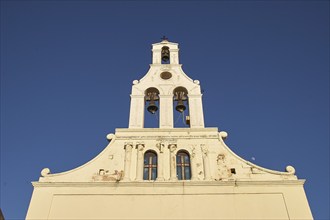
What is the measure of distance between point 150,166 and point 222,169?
316 cm

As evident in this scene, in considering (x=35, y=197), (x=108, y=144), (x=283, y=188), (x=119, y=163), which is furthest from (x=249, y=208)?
(x=35, y=197)

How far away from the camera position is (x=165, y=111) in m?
18.1

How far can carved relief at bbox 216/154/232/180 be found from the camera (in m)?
15.3

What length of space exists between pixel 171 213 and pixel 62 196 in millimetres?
4558

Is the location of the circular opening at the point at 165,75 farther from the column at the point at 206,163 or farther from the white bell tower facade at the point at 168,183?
the column at the point at 206,163

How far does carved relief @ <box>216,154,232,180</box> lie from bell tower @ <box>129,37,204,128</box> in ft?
6.79

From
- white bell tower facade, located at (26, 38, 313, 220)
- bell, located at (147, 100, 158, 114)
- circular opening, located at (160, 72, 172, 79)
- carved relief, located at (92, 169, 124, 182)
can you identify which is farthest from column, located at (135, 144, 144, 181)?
circular opening, located at (160, 72, 172, 79)

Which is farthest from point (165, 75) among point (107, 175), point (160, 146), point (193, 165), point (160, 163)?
point (107, 175)

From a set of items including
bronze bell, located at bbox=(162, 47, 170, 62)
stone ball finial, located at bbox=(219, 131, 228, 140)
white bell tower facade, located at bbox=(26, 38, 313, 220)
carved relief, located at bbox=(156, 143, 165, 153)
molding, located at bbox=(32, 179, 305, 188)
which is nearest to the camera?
white bell tower facade, located at bbox=(26, 38, 313, 220)

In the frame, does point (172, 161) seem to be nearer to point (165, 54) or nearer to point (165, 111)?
point (165, 111)

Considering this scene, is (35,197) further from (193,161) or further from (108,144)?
(193,161)

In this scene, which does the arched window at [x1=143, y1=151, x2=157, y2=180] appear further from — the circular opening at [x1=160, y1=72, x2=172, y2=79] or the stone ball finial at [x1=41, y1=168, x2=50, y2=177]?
the circular opening at [x1=160, y1=72, x2=172, y2=79]

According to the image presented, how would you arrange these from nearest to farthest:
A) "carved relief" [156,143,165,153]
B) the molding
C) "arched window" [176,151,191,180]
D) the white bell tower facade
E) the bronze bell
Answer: the white bell tower facade
the molding
"arched window" [176,151,191,180]
"carved relief" [156,143,165,153]
the bronze bell

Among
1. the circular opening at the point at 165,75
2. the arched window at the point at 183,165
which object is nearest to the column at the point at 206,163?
the arched window at the point at 183,165
